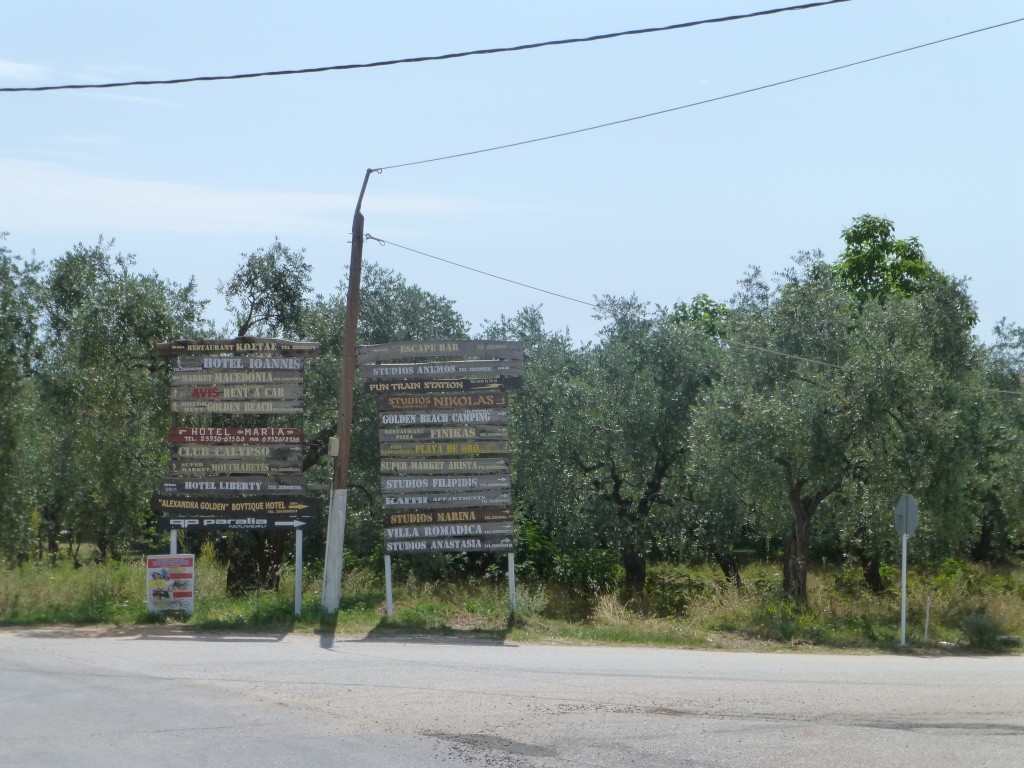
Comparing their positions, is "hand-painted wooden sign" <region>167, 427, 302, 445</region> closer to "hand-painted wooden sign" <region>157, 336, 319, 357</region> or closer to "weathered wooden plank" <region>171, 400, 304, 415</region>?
"weathered wooden plank" <region>171, 400, 304, 415</region>

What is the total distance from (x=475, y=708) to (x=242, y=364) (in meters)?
9.41

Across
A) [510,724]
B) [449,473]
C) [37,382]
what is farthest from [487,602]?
[37,382]

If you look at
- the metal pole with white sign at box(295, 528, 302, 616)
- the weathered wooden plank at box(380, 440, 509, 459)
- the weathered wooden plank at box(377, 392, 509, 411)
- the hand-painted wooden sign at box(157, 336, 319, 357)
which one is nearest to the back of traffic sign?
the weathered wooden plank at box(380, 440, 509, 459)

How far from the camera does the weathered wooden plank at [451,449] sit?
17984 mm

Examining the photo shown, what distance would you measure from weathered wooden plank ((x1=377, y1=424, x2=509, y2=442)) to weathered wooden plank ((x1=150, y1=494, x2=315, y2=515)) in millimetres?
1756

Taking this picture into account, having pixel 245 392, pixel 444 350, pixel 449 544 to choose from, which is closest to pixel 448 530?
pixel 449 544

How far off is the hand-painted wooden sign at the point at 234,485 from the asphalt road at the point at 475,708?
345 centimetres

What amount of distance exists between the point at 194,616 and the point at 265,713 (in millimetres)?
8379

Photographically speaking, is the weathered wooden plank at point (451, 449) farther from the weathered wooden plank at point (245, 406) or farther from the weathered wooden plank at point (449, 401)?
the weathered wooden plank at point (245, 406)

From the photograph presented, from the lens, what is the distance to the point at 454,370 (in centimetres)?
1802

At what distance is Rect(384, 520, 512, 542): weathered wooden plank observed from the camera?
18.0 meters

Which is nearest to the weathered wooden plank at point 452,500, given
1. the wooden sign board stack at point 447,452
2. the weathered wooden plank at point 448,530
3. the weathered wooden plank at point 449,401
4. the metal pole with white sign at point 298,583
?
the wooden sign board stack at point 447,452

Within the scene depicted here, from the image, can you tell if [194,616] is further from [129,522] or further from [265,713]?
[265,713]

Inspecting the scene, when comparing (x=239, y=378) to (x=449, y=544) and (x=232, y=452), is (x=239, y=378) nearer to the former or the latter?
(x=232, y=452)
